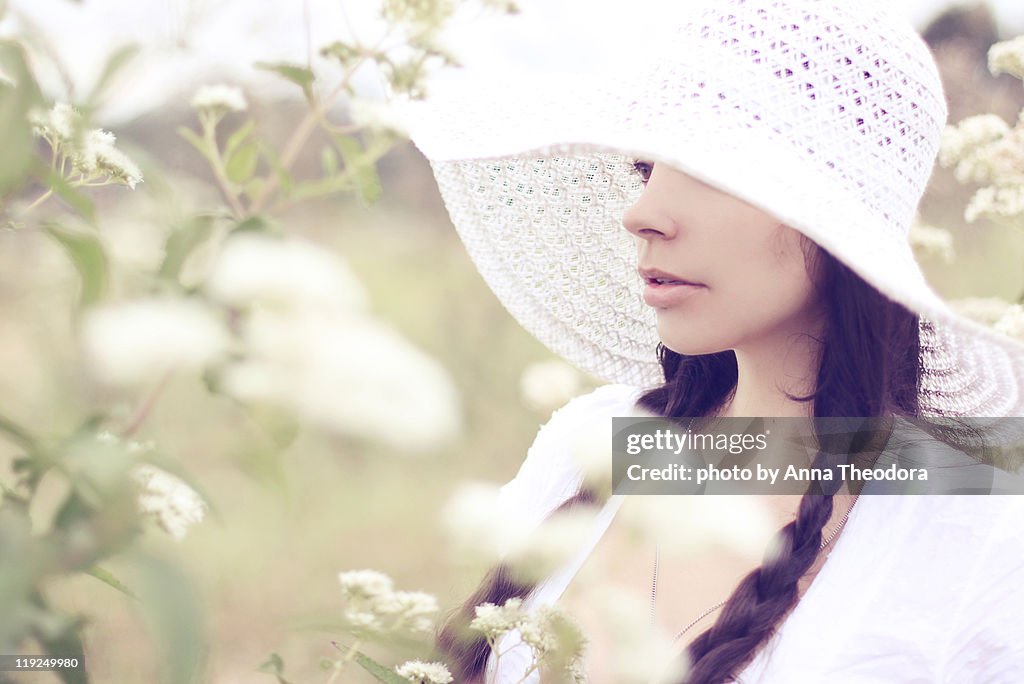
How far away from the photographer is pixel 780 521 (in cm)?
82

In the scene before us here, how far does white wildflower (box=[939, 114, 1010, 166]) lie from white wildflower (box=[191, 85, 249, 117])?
707mm

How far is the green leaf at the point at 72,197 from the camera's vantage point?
303mm

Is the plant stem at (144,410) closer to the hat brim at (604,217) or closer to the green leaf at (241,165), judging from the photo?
the green leaf at (241,165)

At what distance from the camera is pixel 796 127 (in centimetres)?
65

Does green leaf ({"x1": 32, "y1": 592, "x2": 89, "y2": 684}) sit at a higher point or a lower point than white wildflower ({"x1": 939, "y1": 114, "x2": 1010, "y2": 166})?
lower

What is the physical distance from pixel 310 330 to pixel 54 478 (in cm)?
13

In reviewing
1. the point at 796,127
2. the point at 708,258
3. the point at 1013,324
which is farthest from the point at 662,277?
the point at 1013,324

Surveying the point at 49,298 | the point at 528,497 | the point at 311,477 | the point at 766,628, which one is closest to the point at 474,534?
the point at 311,477

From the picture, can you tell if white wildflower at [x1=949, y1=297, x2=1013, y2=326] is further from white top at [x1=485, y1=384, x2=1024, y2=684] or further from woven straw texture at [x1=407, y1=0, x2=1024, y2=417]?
white top at [x1=485, y1=384, x2=1024, y2=684]

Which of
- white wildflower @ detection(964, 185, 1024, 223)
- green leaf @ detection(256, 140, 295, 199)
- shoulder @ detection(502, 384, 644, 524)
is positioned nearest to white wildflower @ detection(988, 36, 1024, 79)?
white wildflower @ detection(964, 185, 1024, 223)

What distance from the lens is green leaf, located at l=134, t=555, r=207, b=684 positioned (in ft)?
0.79

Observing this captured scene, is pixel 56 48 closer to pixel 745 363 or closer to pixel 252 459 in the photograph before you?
pixel 252 459

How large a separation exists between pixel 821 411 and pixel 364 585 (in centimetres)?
49

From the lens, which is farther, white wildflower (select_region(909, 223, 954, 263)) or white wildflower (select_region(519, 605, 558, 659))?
white wildflower (select_region(909, 223, 954, 263))
